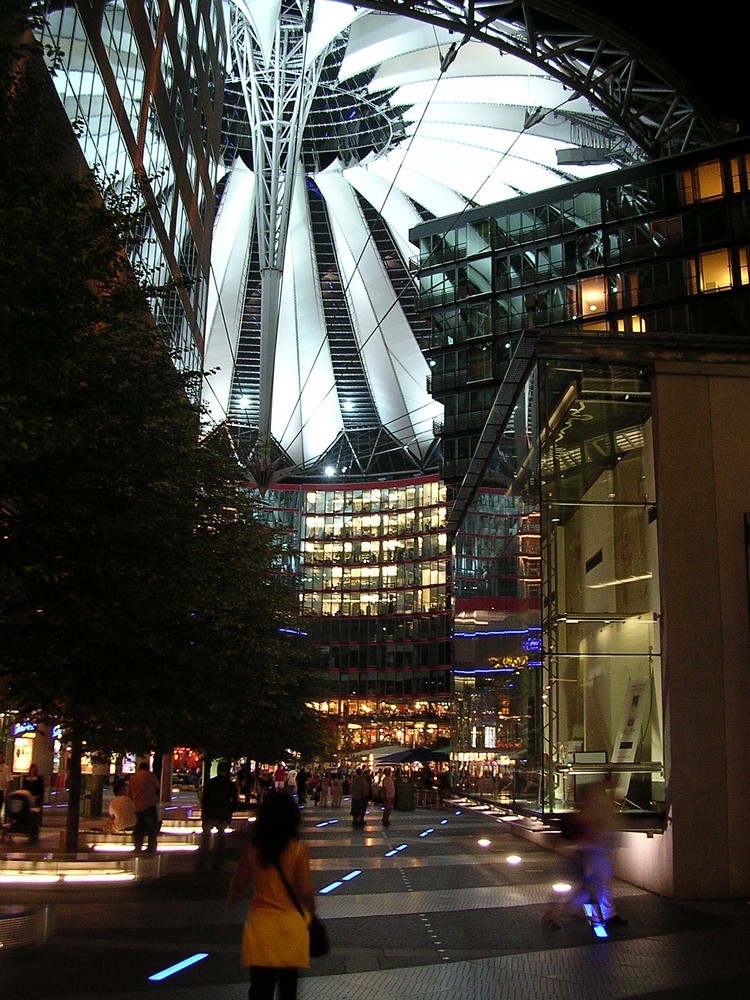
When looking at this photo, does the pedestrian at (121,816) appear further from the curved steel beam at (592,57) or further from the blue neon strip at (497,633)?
the curved steel beam at (592,57)

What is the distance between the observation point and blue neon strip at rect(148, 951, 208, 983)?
30.6 feet

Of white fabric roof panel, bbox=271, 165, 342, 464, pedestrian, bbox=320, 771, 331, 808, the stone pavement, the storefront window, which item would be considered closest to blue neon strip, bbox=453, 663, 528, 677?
the storefront window

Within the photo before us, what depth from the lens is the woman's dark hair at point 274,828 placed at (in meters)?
6.11

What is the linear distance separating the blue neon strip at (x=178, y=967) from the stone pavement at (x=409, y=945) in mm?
86

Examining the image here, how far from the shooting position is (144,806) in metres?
20.0

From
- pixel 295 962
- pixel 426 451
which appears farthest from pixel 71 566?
pixel 426 451

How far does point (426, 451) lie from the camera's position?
390 feet

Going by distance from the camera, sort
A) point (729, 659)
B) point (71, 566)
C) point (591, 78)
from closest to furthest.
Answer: point (71, 566)
point (729, 659)
point (591, 78)

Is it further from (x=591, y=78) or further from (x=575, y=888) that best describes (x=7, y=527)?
(x=591, y=78)

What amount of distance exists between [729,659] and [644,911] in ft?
13.7

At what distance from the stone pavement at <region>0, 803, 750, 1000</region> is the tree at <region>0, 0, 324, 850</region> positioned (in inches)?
121

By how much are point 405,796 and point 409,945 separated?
35.2m

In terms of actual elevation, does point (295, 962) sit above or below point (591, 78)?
below

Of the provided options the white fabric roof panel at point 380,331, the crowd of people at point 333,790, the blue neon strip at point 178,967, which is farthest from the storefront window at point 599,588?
the white fabric roof panel at point 380,331
